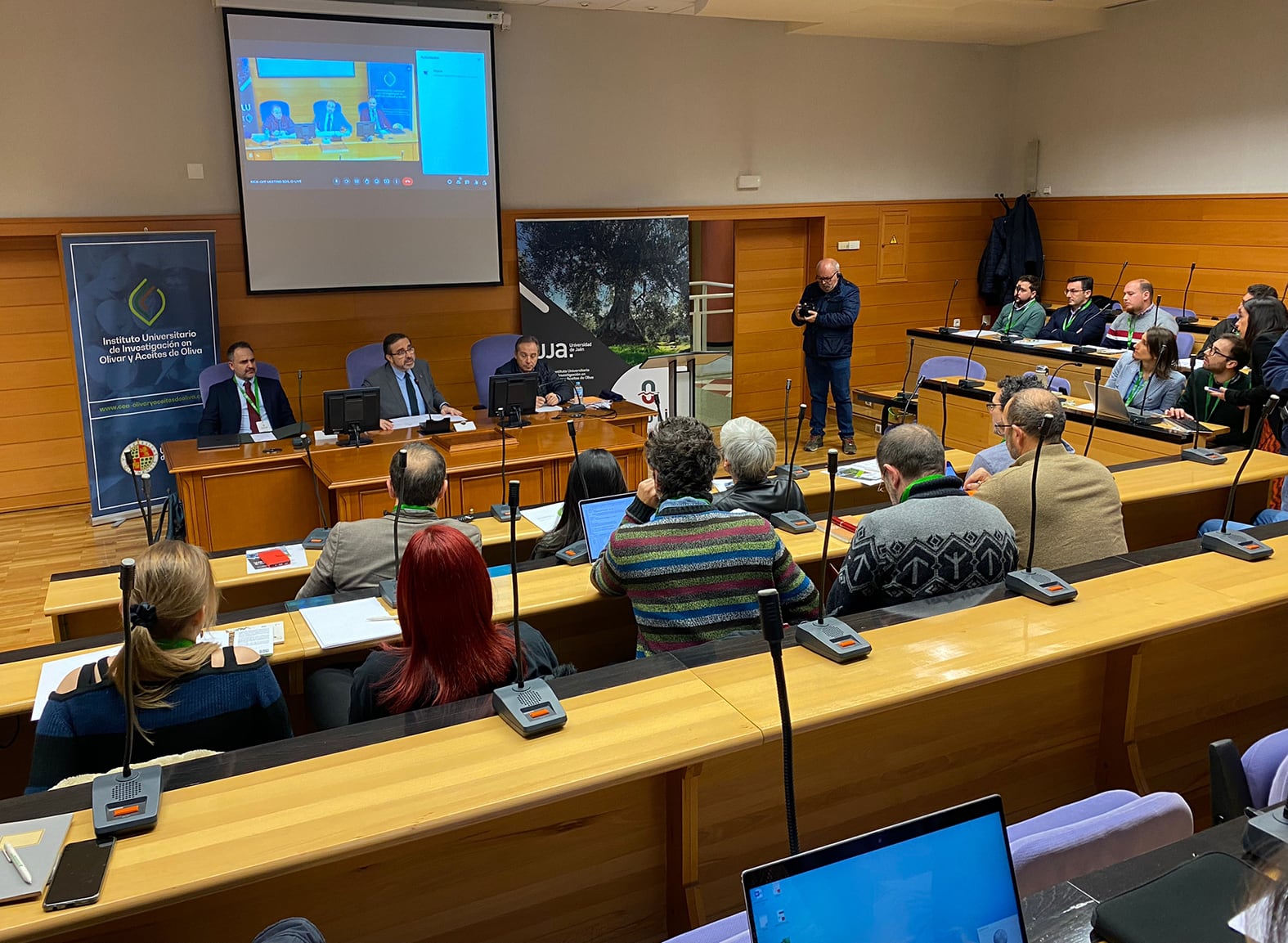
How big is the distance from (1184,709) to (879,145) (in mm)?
7532

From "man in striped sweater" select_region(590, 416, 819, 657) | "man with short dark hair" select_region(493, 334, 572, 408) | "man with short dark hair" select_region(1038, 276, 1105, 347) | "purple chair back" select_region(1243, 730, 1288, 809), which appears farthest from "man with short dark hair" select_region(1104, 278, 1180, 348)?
"purple chair back" select_region(1243, 730, 1288, 809)

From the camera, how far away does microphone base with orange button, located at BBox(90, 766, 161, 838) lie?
1.58m

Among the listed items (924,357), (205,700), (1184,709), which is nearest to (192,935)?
(205,700)

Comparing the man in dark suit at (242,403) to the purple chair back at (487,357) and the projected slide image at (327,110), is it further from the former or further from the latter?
the projected slide image at (327,110)

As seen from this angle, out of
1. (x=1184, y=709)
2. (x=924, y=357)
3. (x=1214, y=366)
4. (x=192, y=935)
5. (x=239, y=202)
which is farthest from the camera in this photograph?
(x=924, y=357)

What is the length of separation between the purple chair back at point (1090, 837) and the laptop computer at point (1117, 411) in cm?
461

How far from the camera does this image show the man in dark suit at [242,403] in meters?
5.99

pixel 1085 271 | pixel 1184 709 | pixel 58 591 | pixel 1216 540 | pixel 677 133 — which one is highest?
pixel 677 133

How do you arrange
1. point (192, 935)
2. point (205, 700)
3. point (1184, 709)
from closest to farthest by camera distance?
point (192, 935)
point (205, 700)
point (1184, 709)

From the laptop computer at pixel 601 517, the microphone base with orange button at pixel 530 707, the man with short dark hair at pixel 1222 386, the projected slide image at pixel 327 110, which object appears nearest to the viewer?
the microphone base with orange button at pixel 530 707

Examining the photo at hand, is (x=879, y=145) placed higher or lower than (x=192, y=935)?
higher

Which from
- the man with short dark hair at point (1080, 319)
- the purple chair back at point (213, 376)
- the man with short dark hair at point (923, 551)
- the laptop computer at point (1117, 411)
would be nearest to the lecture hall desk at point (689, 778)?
the man with short dark hair at point (923, 551)

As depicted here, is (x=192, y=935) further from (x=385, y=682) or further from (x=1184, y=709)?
(x=1184, y=709)

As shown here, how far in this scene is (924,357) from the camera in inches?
358
